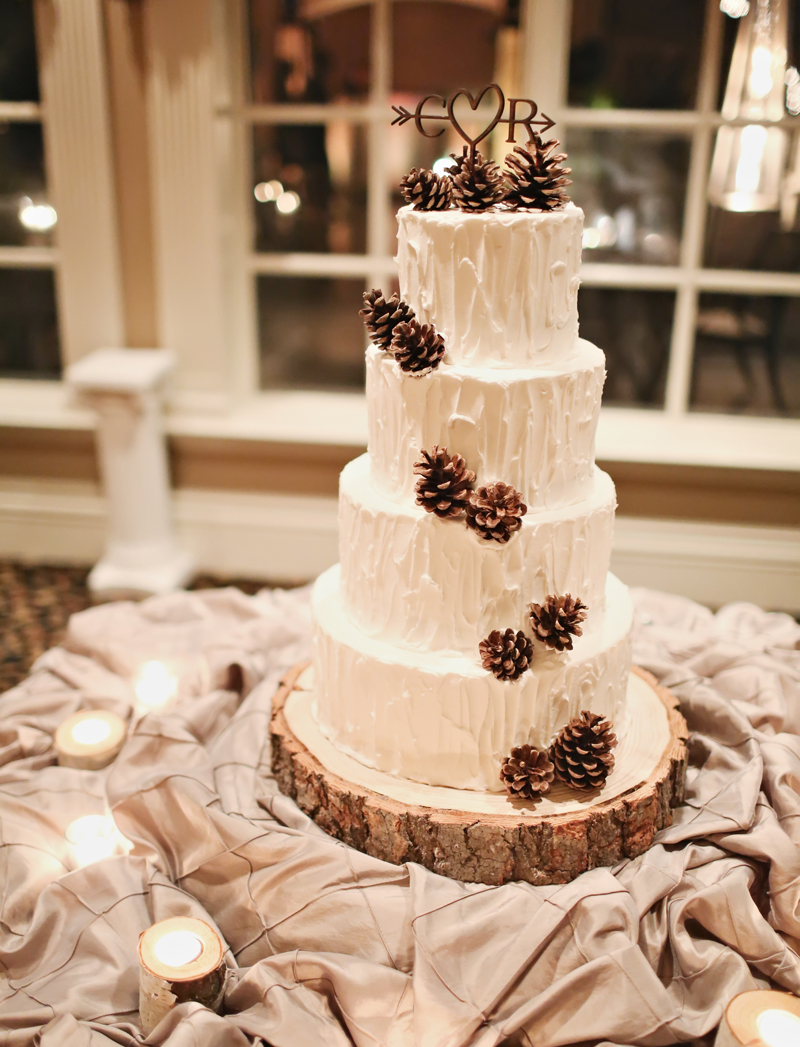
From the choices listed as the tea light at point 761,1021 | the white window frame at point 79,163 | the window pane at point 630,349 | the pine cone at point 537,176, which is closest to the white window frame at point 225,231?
the white window frame at point 79,163

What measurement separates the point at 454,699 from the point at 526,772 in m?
0.19

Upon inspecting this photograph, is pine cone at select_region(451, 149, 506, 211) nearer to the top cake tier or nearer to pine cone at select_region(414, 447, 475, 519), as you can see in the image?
the top cake tier

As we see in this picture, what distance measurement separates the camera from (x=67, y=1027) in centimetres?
161

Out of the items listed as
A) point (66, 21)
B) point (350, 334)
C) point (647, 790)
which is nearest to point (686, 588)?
point (647, 790)

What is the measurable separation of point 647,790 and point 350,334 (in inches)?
191

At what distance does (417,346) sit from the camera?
1.71 metres

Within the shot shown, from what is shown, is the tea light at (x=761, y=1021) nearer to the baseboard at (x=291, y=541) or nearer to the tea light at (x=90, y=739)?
the tea light at (x=90, y=739)

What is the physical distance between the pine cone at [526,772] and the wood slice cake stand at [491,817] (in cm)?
4

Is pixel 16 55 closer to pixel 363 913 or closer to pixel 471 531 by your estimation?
pixel 471 531

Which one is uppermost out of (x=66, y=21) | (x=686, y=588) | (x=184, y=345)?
(x=66, y=21)

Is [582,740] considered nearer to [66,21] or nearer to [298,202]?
[66,21]

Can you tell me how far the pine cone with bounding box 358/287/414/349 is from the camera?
1.76 metres

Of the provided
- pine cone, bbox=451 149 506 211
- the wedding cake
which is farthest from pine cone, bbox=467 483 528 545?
pine cone, bbox=451 149 506 211

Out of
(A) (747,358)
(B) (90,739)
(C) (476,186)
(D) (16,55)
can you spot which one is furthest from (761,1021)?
(D) (16,55)
